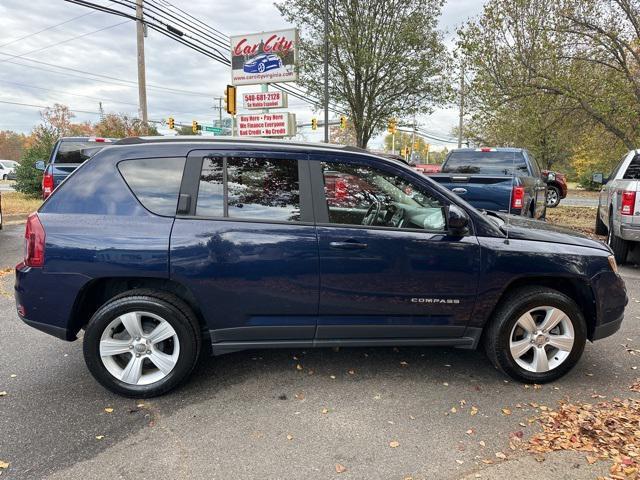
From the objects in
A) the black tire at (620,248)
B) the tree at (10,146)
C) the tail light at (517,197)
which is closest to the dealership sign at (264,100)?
the tail light at (517,197)

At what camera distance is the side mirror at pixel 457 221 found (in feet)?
10.6

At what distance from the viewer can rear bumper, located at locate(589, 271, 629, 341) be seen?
11.4 feet

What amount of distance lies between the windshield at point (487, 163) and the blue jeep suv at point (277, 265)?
6.13 m

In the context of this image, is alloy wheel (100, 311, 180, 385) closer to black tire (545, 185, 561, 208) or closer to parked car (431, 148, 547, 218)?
parked car (431, 148, 547, 218)

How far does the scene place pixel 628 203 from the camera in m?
6.46

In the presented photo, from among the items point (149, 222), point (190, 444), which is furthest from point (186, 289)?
point (190, 444)

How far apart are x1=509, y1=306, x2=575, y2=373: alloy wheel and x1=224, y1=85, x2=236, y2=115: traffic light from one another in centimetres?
1294

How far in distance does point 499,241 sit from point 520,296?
0.46 metres

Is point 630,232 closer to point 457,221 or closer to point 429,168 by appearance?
point 457,221

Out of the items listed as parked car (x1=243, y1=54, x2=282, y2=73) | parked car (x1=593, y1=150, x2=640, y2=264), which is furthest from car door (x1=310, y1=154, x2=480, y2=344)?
parked car (x1=243, y1=54, x2=282, y2=73)

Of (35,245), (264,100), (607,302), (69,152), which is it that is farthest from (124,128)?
(607,302)

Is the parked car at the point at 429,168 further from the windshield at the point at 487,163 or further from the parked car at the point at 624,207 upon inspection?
the parked car at the point at 624,207

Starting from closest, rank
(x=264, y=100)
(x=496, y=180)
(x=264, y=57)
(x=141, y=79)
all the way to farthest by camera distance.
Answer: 1. (x=496, y=180)
2. (x=264, y=57)
3. (x=264, y=100)
4. (x=141, y=79)

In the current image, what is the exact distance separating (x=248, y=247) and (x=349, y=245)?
70 cm
